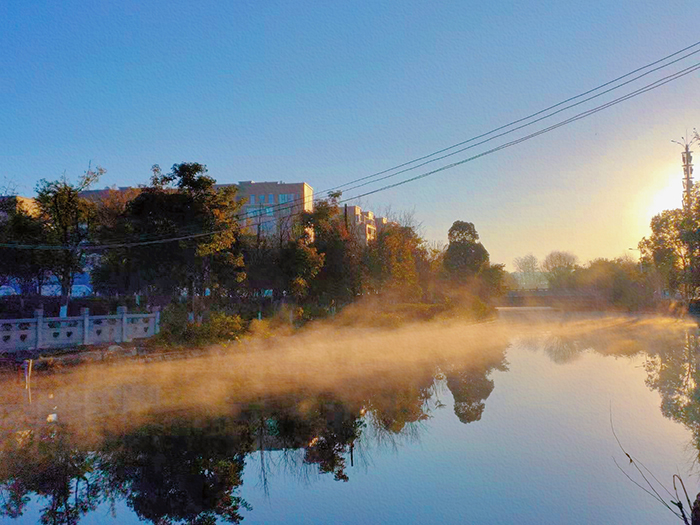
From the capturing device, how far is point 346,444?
1101 cm

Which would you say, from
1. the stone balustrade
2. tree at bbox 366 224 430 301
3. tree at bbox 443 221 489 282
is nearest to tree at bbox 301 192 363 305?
tree at bbox 366 224 430 301

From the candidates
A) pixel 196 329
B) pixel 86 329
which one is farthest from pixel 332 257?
pixel 86 329

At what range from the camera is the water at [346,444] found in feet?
25.8

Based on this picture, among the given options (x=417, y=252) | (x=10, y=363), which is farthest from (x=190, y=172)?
(x=417, y=252)

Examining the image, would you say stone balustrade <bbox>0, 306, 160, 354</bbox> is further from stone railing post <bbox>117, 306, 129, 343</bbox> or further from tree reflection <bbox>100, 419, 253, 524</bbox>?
tree reflection <bbox>100, 419, 253, 524</bbox>

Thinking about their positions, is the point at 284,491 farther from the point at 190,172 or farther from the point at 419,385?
the point at 190,172

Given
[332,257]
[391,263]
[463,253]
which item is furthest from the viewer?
[463,253]

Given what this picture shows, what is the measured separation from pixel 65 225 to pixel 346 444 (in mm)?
24999

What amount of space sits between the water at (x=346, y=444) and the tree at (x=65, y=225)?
12.4m

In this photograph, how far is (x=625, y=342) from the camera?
31.2 m

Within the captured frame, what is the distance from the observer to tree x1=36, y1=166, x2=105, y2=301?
28359 millimetres

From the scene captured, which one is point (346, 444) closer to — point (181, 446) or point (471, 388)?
point (181, 446)

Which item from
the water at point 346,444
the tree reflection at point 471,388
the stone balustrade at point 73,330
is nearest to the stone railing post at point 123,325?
the stone balustrade at point 73,330

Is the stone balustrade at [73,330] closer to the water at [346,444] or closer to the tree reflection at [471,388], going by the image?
A: the water at [346,444]
